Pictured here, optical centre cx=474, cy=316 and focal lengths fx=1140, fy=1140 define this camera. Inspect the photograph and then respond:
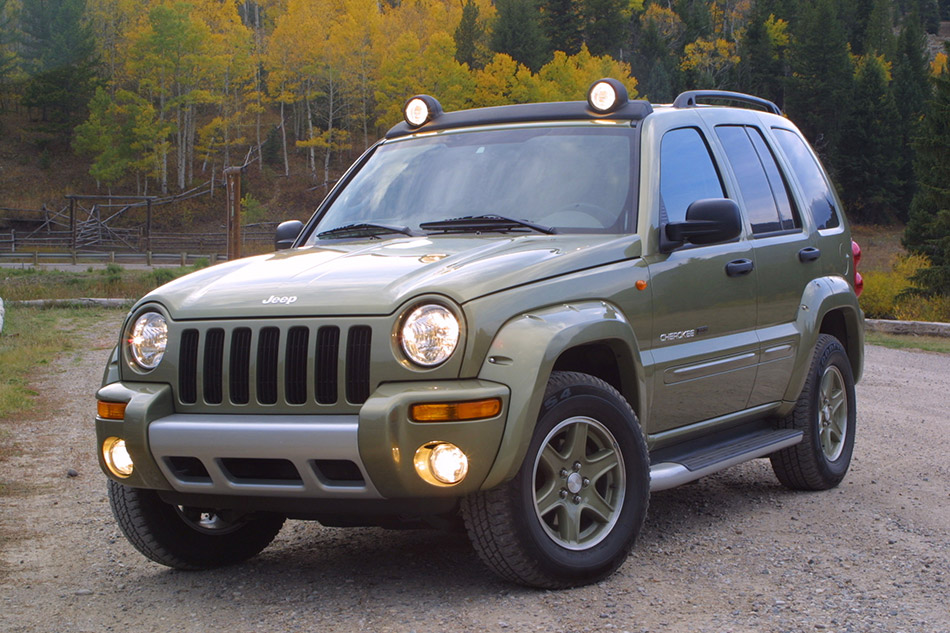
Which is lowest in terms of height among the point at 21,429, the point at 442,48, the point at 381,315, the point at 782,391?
the point at 21,429

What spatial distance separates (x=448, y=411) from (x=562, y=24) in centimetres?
8854

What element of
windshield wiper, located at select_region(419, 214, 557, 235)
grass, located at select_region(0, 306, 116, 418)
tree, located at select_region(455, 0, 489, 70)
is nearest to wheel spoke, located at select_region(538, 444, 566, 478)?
windshield wiper, located at select_region(419, 214, 557, 235)

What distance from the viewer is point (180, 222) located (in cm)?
7188

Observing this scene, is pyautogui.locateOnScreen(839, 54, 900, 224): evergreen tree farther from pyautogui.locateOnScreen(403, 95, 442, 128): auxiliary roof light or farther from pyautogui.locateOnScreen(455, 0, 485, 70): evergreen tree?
pyautogui.locateOnScreen(403, 95, 442, 128): auxiliary roof light

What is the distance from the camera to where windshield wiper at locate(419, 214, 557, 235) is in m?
4.98

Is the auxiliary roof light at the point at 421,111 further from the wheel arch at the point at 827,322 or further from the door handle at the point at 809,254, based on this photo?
the wheel arch at the point at 827,322

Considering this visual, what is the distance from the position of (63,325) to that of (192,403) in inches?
661

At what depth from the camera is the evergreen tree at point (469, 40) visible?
284 feet

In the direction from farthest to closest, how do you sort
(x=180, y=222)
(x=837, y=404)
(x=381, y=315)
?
(x=180, y=222) → (x=837, y=404) → (x=381, y=315)

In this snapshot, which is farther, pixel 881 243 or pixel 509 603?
pixel 881 243

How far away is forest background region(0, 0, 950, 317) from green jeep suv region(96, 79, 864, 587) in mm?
64329

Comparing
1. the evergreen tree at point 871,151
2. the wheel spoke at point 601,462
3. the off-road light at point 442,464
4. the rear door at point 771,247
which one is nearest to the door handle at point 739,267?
the rear door at point 771,247

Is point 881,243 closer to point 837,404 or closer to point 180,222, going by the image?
point 180,222

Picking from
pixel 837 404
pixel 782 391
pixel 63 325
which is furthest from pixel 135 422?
pixel 63 325
